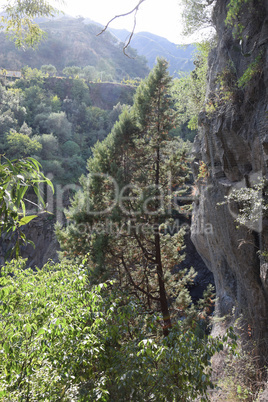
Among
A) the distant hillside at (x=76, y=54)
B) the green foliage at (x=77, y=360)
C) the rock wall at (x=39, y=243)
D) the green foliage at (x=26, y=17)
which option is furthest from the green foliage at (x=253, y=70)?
the distant hillside at (x=76, y=54)

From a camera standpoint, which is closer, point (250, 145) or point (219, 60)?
point (250, 145)

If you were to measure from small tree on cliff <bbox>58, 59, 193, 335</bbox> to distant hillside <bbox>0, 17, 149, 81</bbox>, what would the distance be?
58620mm

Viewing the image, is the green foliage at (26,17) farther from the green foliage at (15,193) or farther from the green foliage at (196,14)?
the green foliage at (196,14)

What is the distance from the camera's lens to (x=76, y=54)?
75562mm

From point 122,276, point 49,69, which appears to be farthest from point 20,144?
point 49,69

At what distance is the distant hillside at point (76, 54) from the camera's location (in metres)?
63.2

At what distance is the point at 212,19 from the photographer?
8375 millimetres

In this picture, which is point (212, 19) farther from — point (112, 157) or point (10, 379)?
point (10, 379)

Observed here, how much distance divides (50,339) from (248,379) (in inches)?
158

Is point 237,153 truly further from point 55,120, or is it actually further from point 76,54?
point 76,54

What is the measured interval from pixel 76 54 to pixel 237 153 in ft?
265

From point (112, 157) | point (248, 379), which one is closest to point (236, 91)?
point (112, 157)

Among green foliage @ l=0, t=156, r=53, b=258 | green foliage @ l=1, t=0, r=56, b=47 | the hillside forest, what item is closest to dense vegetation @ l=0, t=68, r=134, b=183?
the hillside forest

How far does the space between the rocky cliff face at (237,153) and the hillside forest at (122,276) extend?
0.28 m
